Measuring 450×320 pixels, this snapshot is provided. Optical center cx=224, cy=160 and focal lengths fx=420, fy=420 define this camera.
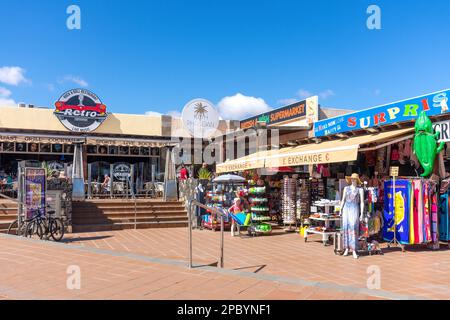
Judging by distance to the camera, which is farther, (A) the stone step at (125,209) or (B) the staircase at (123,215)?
(A) the stone step at (125,209)

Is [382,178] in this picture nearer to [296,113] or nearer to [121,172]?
[296,113]

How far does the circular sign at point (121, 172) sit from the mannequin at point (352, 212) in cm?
1303

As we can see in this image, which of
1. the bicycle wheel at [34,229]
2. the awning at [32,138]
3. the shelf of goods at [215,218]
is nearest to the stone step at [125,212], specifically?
the shelf of goods at [215,218]

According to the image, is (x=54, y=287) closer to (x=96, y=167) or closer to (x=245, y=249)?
(x=245, y=249)

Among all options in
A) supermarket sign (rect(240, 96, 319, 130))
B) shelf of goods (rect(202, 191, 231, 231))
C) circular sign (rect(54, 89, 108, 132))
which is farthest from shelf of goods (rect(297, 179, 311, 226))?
circular sign (rect(54, 89, 108, 132))

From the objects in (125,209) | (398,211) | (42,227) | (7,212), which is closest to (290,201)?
(398,211)

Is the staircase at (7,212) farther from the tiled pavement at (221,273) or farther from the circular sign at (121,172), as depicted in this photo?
the circular sign at (121,172)

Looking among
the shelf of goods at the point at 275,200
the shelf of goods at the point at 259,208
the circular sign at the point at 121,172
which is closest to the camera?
the shelf of goods at the point at 259,208

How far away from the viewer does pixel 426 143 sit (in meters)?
8.38

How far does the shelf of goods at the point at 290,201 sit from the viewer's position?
38.2 feet

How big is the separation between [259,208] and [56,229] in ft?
17.0

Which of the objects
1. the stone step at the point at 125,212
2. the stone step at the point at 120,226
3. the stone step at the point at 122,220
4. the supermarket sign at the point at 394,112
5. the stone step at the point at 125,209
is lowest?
the stone step at the point at 120,226
